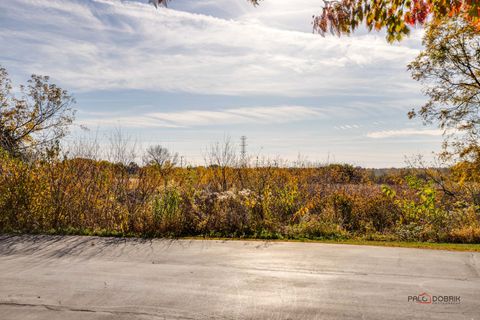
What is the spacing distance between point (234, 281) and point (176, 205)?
454 cm

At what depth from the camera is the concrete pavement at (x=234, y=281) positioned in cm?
471

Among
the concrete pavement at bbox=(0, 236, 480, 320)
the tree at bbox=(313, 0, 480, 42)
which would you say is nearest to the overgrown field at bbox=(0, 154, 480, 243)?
the concrete pavement at bbox=(0, 236, 480, 320)

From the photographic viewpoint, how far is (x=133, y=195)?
10.7 m

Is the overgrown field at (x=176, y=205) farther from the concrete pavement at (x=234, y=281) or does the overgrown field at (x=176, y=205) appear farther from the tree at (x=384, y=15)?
the tree at (x=384, y=15)

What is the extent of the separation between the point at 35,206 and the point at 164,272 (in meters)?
6.18

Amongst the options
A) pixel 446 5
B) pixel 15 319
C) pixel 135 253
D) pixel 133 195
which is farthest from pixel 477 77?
pixel 15 319

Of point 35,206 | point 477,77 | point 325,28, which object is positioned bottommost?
point 35,206

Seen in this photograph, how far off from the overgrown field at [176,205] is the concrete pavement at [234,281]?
1.53m

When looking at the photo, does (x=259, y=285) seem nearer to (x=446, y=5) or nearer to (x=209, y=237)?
(x=209, y=237)

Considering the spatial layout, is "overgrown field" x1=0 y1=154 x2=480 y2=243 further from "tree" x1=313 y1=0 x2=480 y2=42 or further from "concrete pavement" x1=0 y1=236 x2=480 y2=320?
"tree" x1=313 y1=0 x2=480 y2=42

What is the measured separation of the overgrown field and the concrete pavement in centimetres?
153

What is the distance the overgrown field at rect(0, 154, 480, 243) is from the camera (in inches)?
383

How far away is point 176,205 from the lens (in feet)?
32.9

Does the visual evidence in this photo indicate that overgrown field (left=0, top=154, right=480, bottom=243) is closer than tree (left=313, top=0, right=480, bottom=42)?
No
